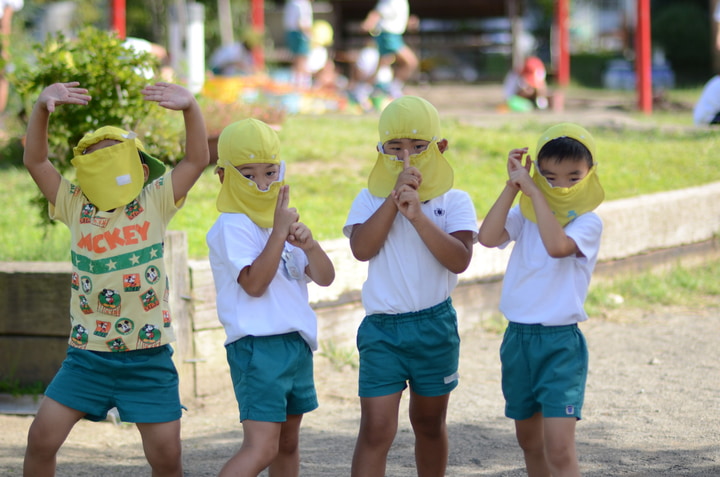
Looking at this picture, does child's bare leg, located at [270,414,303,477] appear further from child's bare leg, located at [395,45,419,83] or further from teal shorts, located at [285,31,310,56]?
teal shorts, located at [285,31,310,56]

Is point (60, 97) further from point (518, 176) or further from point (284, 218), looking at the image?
point (518, 176)

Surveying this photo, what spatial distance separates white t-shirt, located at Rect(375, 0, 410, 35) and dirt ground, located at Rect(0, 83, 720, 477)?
7.31 metres

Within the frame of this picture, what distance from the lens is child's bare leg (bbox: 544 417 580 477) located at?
10.9 feet

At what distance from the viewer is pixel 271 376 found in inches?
131

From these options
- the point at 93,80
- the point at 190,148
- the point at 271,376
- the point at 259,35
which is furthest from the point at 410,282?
the point at 259,35

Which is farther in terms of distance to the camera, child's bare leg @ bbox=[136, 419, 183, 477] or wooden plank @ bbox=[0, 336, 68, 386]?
wooden plank @ bbox=[0, 336, 68, 386]

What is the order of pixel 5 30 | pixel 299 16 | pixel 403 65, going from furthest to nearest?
1. pixel 299 16
2. pixel 403 65
3. pixel 5 30

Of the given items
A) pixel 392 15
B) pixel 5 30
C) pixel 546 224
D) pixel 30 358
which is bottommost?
pixel 30 358

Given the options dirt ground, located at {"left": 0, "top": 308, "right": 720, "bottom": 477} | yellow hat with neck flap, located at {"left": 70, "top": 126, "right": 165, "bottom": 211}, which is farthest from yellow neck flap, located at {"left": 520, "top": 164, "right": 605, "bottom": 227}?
yellow hat with neck flap, located at {"left": 70, "top": 126, "right": 165, "bottom": 211}

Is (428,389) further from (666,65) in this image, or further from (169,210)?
(666,65)

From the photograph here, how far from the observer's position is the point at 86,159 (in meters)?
3.47

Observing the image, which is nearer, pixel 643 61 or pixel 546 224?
pixel 546 224

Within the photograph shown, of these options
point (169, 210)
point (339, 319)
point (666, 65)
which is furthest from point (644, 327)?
point (666, 65)

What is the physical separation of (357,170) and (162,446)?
16.3ft
